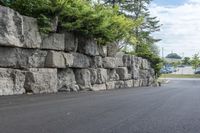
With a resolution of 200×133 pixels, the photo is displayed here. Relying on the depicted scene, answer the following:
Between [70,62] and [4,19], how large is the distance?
4.49m

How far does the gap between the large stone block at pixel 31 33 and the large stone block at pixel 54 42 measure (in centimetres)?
48

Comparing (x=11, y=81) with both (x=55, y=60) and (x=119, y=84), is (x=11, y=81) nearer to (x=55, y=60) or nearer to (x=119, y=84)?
(x=55, y=60)

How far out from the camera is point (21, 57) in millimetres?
13141

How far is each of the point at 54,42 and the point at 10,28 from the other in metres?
2.91

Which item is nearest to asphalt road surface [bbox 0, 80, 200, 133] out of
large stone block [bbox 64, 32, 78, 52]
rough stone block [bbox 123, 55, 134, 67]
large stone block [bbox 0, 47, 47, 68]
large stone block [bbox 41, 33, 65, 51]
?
large stone block [bbox 0, 47, 47, 68]

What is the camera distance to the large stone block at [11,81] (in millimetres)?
12039

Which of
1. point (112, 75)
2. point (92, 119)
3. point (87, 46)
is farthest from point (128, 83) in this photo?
point (92, 119)

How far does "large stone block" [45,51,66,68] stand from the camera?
48.0 feet

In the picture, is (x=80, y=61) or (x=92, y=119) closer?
(x=92, y=119)

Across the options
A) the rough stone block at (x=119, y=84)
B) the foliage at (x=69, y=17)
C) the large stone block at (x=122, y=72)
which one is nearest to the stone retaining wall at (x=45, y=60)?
the foliage at (x=69, y=17)

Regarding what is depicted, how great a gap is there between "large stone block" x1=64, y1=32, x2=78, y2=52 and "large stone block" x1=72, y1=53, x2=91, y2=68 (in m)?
0.27

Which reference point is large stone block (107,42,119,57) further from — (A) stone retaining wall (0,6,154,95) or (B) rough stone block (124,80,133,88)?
(B) rough stone block (124,80,133,88)

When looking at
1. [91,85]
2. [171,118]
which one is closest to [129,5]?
[91,85]

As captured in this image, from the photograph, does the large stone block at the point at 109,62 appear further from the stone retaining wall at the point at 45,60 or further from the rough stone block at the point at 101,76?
the rough stone block at the point at 101,76
